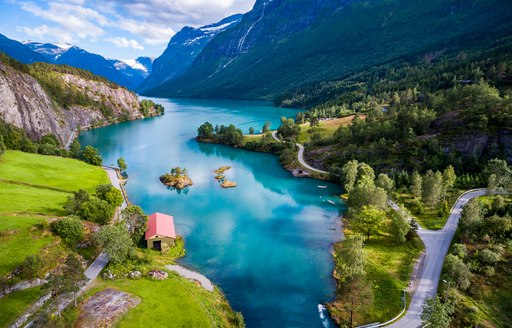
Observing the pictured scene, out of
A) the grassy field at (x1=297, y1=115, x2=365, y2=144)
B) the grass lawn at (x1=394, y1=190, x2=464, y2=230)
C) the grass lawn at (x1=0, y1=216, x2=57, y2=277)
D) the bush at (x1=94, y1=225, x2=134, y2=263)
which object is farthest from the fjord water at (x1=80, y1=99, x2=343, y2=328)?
the grass lawn at (x1=0, y1=216, x2=57, y2=277)

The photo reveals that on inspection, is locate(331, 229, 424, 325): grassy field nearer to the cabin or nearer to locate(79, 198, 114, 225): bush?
the cabin

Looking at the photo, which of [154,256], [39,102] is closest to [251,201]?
[154,256]

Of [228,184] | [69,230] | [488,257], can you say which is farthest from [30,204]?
[488,257]

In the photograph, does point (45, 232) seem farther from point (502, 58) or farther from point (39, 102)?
point (502, 58)

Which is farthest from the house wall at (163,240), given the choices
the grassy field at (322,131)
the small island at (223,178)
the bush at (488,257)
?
the grassy field at (322,131)

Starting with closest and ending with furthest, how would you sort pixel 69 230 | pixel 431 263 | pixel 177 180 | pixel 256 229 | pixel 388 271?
pixel 69 230 → pixel 388 271 → pixel 431 263 → pixel 256 229 → pixel 177 180

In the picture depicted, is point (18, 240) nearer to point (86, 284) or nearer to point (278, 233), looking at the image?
point (86, 284)

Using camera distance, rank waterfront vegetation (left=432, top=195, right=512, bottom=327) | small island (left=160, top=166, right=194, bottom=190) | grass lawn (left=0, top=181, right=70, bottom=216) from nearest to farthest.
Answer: waterfront vegetation (left=432, top=195, right=512, bottom=327) < grass lawn (left=0, top=181, right=70, bottom=216) < small island (left=160, top=166, right=194, bottom=190)
